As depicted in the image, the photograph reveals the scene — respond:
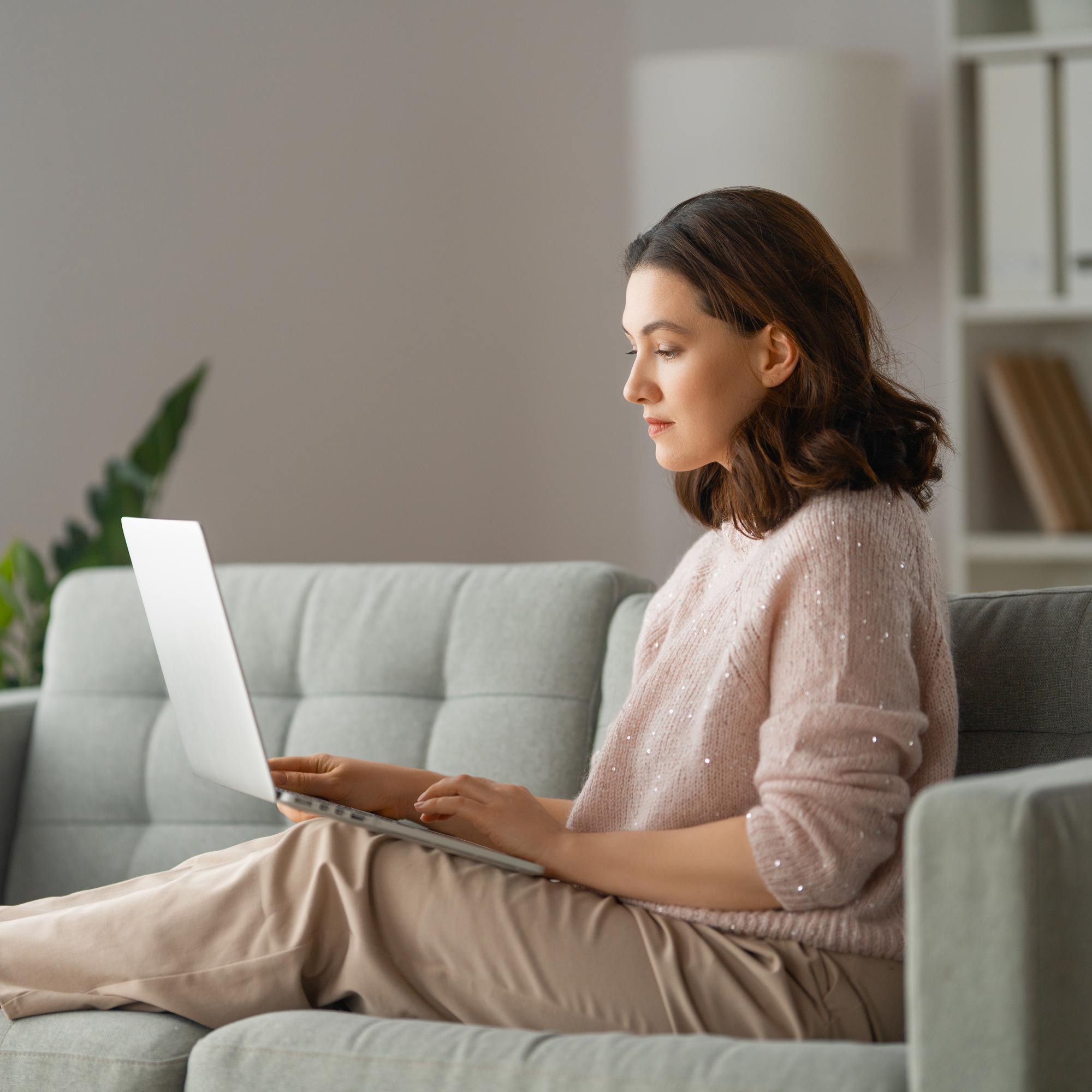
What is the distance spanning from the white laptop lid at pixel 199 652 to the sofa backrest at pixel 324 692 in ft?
1.07

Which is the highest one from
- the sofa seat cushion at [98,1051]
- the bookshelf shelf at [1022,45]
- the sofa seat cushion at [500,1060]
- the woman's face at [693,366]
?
the bookshelf shelf at [1022,45]

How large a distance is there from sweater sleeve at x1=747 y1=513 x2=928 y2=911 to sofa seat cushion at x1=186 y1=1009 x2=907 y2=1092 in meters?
0.14

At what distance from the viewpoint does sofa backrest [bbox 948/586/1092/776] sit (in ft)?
4.49

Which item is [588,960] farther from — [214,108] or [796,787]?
[214,108]

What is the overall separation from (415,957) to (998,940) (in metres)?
0.50

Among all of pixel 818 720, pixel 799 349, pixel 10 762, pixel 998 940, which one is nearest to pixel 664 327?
pixel 799 349

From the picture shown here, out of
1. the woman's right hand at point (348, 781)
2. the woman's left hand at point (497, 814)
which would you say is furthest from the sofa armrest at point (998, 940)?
the woman's right hand at point (348, 781)

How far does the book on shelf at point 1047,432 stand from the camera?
274 cm

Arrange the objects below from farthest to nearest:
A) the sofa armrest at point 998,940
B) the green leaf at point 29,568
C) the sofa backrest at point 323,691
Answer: the green leaf at point 29,568
the sofa backrest at point 323,691
the sofa armrest at point 998,940

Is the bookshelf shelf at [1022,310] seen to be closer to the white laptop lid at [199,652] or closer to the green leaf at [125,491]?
the green leaf at [125,491]

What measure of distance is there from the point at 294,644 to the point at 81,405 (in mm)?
1157

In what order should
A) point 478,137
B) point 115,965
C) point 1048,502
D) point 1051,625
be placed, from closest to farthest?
point 115,965, point 1051,625, point 1048,502, point 478,137

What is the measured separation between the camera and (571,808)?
1.40 m

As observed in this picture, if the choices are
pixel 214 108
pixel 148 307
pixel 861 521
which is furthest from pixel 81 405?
pixel 861 521
